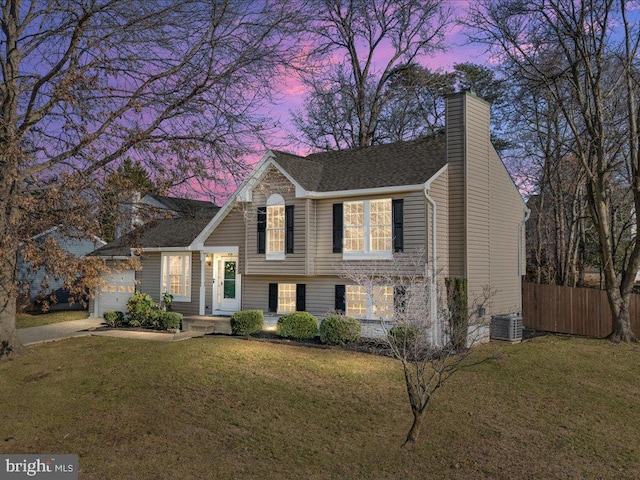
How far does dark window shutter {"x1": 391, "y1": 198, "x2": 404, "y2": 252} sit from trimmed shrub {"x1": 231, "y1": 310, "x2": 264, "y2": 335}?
5.18 m

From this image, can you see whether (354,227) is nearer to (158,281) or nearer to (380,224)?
(380,224)

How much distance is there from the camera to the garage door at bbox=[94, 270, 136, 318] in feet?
73.4

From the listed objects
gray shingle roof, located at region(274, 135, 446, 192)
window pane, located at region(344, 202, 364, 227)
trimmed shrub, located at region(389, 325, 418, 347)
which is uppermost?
gray shingle roof, located at region(274, 135, 446, 192)

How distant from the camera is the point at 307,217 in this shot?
17250 mm

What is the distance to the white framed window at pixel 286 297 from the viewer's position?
1828cm

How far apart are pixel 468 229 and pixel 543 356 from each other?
Result: 4.54 metres

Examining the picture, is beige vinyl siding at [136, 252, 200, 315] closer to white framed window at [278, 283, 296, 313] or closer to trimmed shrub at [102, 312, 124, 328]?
trimmed shrub at [102, 312, 124, 328]

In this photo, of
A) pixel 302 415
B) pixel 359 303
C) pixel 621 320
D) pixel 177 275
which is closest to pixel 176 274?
pixel 177 275

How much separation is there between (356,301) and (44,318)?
1575cm

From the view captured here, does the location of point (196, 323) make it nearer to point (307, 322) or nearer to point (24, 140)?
point (307, 322)

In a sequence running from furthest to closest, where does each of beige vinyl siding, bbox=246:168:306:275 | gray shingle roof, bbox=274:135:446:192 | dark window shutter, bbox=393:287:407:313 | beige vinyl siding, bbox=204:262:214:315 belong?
1. beige vinyl siding, bbox=204:262:214:315
2. beige vinyl siding, bbox=246:168:306:275
3. gray shingle roof, bbox=274:135:446:192
4. dark window shutter, bbox=393:287:407:313

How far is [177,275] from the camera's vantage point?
70.1ft

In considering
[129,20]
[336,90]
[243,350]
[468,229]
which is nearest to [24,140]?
[129,20]

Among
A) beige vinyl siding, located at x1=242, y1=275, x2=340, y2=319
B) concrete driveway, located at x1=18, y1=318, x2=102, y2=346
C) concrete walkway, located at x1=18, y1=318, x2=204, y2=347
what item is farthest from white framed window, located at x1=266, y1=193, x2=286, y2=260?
concrete driveway, located at x1=18, y1=318, x2=102, y2=346
